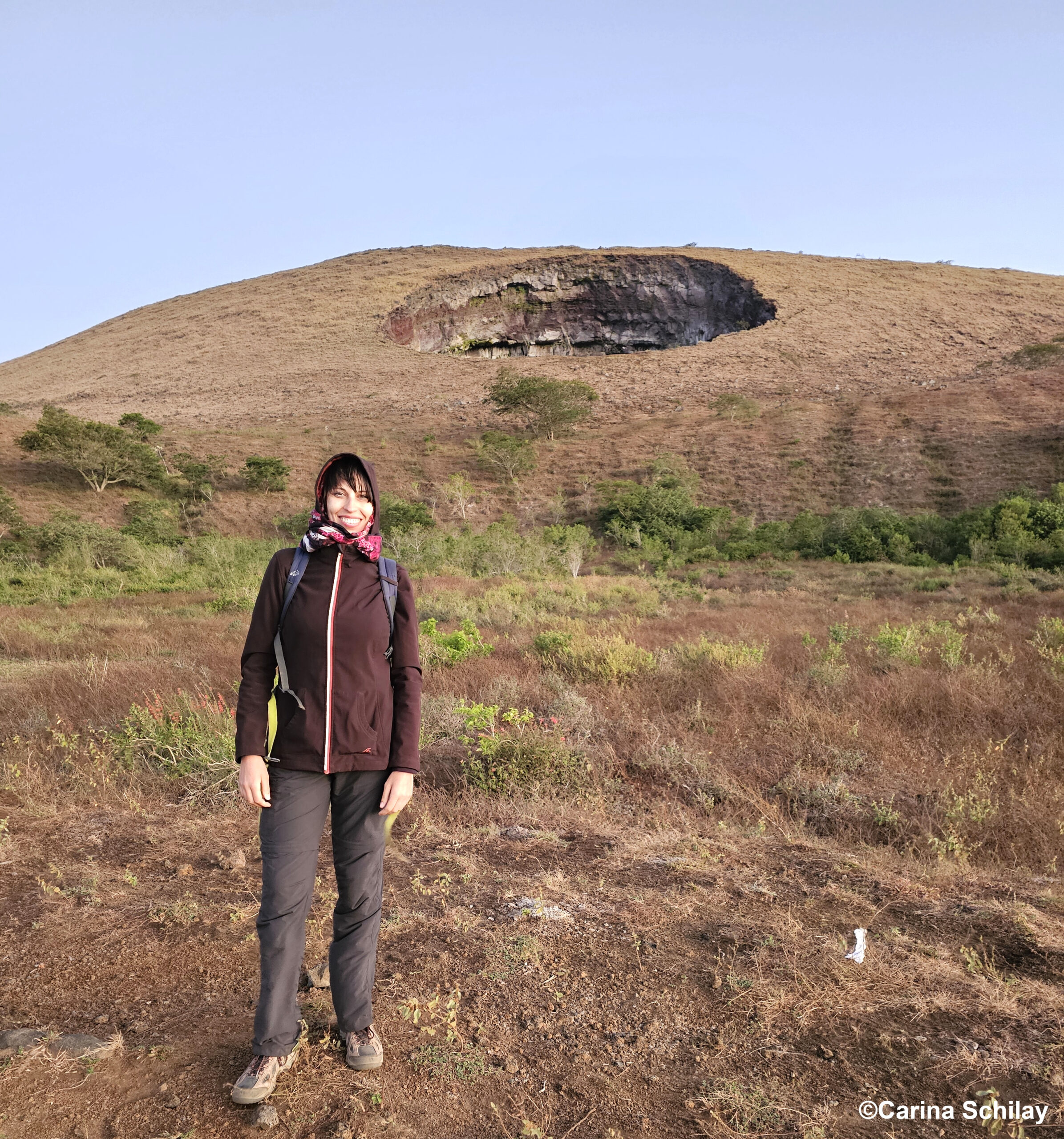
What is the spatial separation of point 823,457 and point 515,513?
14469 mm

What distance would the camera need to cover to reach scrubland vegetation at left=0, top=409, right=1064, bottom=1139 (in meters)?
2.01

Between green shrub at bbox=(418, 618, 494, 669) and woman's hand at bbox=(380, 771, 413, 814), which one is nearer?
woman's hand at bbox=(380, 771, 413, 814)

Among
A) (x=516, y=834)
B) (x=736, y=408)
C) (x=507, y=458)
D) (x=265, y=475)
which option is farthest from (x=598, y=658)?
(x=736, y=408)

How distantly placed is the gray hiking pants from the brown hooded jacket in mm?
88

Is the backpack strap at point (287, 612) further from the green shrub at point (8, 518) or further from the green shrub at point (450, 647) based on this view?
the green shrub at point (8, 518)

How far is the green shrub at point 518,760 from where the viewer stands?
14.6 feet

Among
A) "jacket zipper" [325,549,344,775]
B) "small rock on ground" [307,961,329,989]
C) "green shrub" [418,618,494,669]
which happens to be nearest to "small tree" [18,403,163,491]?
"green shrub" [418,618,494,669]

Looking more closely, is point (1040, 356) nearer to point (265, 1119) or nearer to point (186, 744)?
point (186, 744)

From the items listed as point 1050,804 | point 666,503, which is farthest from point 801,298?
point 1050,804

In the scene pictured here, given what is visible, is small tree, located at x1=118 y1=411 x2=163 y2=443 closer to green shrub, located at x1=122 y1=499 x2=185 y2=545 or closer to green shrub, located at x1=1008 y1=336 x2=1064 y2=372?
green shrub, located at x1=122 y1=499 x2=185 y2=545

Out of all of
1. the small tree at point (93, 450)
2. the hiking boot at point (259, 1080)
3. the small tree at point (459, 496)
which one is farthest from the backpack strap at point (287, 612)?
the small tree at point (93, 450)

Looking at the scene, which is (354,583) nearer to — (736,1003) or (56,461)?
(736,1003)

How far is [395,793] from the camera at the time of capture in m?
2.12

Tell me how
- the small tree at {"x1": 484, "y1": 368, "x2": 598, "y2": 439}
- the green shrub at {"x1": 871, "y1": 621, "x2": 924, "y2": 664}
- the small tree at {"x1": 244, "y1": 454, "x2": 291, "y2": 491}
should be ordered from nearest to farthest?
the green shrub at {"x1": 871, "y1": 621, "x2": 924, "y2": 664} < the small tree at {"x1": 244, "y1": 454, "x2": 291, "y2": 491} < the small tree at {"x1": 484, "y1": 368, "x2": 598, "y2": 439}
